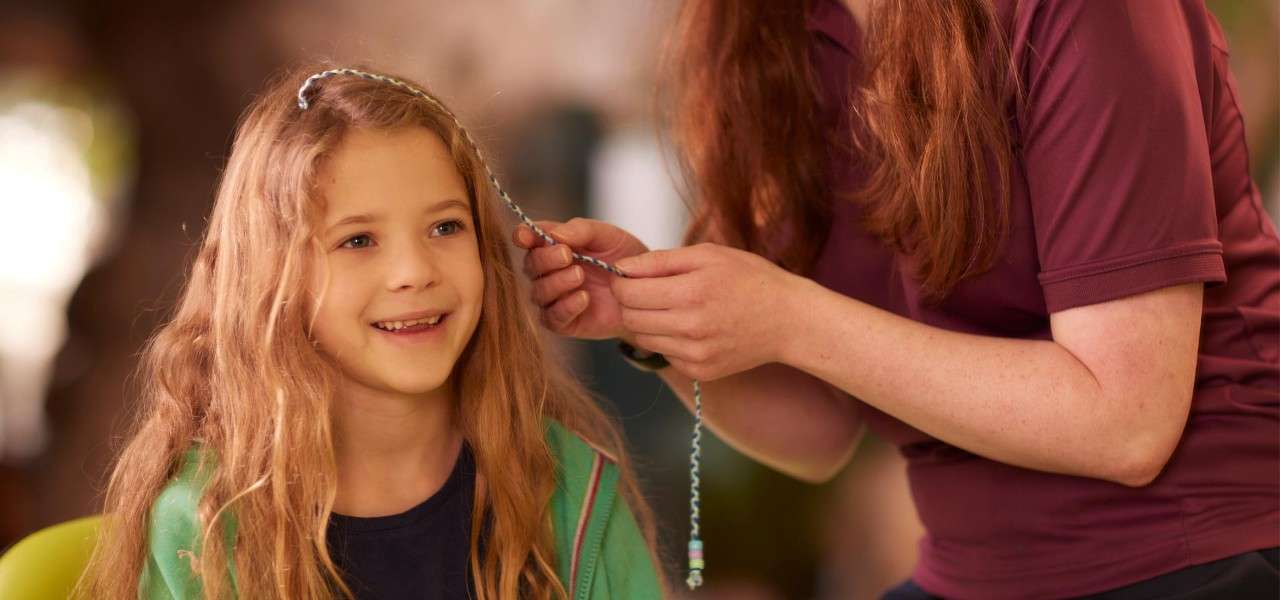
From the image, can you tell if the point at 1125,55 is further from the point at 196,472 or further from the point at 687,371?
the point at 196,472

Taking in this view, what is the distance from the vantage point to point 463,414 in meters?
1.37

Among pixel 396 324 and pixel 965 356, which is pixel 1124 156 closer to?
pixel 965 356

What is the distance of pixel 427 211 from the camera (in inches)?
48.8

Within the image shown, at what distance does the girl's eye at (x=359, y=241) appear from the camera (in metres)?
1.21

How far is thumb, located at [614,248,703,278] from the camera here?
1272 mm

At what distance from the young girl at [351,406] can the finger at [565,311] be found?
44 mm

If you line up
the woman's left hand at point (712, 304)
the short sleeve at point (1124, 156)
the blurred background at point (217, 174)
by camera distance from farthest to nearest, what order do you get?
the blurred background at point (217, 174) < the woman's left hand at point (712, 304) < the short sleeve at point (1124, 156)

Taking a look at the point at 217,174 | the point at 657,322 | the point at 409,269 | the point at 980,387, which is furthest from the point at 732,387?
the point at 217,174

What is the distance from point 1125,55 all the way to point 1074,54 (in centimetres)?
4

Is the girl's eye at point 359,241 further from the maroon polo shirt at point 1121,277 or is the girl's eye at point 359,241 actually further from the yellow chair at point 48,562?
the maroon polo shirt at point 1121,277

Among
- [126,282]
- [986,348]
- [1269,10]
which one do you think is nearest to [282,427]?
[986,348]

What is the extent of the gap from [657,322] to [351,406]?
329 mm

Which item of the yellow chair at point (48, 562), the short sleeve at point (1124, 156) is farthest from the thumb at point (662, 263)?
the yellow chair at point (48, 562)

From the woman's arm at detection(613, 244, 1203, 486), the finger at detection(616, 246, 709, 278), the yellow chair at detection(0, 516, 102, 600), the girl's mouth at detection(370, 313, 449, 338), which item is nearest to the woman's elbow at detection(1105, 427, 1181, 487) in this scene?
the woman's arm at detection(613, 244, 1203, 486)
